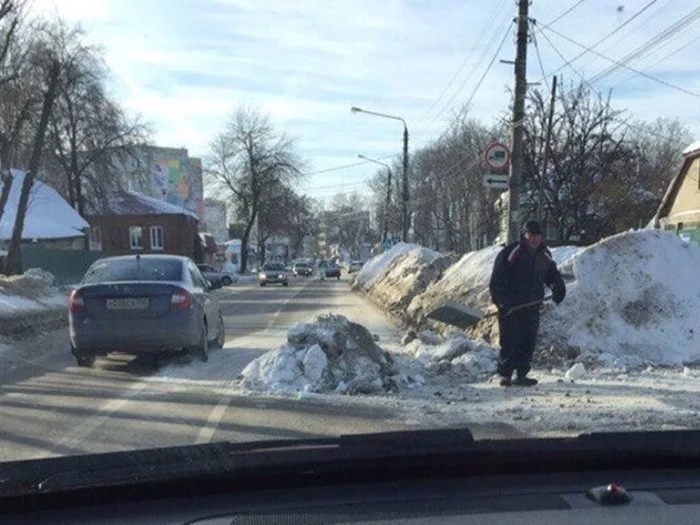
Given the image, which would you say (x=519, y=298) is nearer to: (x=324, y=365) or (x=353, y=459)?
(x=324, y=365)

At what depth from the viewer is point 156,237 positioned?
71312mm

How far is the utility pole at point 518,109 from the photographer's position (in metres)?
15.8

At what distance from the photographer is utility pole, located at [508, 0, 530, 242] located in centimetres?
1580

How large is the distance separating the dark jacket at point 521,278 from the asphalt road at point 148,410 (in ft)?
6.48

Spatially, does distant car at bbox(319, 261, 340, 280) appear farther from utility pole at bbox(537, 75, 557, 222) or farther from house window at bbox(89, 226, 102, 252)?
utility pole at bbox(537, 75, 557, 222)

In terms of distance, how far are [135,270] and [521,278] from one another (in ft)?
17.2

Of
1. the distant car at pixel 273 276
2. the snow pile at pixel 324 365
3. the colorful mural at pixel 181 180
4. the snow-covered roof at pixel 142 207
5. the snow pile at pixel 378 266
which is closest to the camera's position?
the snow pile at pixel 324 365

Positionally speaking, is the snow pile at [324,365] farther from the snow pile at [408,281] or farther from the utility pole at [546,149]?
the utility pole at [546,149]

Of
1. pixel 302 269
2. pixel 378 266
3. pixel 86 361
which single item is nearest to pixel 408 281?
pixel 378 266

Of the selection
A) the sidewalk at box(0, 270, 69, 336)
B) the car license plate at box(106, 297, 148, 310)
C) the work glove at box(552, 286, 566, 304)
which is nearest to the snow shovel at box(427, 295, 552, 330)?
the work glove at box(552, 286, 566, 304)

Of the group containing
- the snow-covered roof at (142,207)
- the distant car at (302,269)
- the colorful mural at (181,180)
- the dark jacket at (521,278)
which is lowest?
the distant car at (302,269)

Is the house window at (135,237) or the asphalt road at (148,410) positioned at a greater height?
the house window at (135,237)

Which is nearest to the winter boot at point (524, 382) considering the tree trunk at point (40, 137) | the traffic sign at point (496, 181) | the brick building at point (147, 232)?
the traffic sign at point (496, 181)

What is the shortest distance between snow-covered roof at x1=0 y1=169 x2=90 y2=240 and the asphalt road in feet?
110
